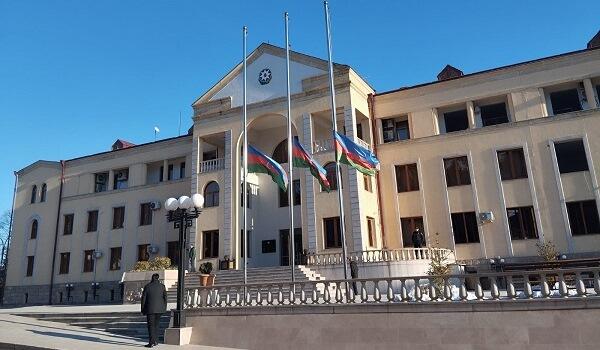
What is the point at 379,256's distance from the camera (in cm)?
1939

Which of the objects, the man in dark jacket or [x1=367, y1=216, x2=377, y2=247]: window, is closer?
the man in dark jacket

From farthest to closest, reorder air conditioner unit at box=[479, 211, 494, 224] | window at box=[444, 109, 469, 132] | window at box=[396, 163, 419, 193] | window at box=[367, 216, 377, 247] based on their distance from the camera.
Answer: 1. window at box=[444, 109, 469, 132]
2. window at box=[396, 163, 419, 193]
3. window at box=[367, 216, 377, 247]
4. air conditioner unit at box=[479, 211, 494, 224]

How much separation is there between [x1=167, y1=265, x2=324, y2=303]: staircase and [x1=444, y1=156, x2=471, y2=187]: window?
8.48 m

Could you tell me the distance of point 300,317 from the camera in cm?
1191

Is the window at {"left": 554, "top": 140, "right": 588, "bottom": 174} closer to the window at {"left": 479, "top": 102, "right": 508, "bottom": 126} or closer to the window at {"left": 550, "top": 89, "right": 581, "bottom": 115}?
the window at {"left": 550, "top": 89, "right": 581, "bottom": 115}

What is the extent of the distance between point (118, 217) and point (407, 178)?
64.5ft

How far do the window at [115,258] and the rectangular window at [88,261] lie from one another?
1582mm

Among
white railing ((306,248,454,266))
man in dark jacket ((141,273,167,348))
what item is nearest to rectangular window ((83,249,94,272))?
white railing ((306,248,454,266))

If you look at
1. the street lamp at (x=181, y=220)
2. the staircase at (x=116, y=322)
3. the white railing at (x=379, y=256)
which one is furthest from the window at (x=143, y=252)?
the street lamp at (x=181, y=220)

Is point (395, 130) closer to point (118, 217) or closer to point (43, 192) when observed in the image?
point (118, 217)

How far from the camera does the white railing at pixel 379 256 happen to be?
762 inches

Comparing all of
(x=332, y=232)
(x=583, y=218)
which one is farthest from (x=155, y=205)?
(x=583, y=218)

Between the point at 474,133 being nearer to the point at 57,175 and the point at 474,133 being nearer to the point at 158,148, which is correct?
→ the point at 158,148

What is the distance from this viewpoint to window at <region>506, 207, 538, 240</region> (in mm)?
21047
